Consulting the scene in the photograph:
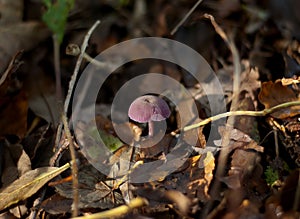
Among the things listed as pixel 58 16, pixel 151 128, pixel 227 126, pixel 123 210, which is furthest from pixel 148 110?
pixel 58 16

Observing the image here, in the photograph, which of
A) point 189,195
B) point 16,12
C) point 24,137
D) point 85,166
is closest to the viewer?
point 189,195

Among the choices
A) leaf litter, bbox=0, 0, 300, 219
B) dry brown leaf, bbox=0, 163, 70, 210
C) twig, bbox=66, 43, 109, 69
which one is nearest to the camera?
leaf litter, bbox=0, 0, 300, 219

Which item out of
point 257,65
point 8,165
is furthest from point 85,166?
point 257,65

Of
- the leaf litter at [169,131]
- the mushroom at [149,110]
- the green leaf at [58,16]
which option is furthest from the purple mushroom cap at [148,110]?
the green leaf at [58,16]

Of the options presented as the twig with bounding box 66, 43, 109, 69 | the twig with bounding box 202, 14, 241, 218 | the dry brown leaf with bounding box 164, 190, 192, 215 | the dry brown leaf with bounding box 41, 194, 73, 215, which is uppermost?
the twig with bounding box 66, 43, 109, 69

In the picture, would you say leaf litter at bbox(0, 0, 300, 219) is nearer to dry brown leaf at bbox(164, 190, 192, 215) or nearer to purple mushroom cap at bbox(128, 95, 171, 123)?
dry brown leaf at bbox(164, 190, 192, 215)

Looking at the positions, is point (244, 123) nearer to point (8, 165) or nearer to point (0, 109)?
point (8, 165)

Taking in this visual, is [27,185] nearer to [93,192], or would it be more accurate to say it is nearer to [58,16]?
[93,192]

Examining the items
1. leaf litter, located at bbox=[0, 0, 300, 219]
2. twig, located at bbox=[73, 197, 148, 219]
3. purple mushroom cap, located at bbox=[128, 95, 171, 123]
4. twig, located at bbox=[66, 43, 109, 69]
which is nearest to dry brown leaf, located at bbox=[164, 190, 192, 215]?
leaf litter, located at bbox=[0, 0, 300, 219]
